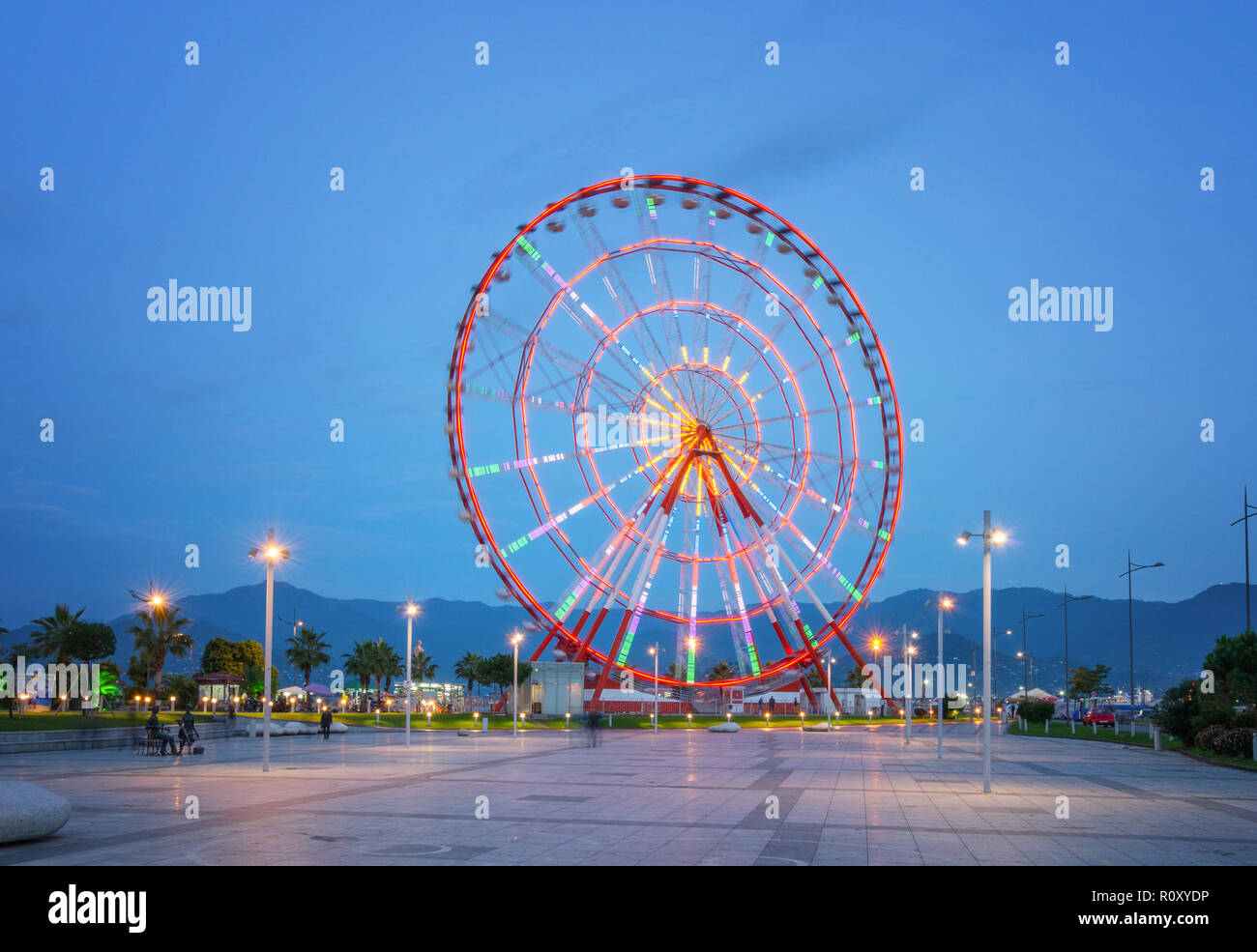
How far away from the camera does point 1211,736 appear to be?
38.8 metres

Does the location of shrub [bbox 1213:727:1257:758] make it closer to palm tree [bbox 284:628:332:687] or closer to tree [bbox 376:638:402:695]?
tree [bbox 376:638:402:695]

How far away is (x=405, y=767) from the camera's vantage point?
1166 inches

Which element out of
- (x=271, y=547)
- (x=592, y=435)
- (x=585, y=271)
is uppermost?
(x=585, y=271)

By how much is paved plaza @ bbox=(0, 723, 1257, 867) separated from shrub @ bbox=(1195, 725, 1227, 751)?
165 inches

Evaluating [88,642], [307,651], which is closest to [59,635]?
[88,642]

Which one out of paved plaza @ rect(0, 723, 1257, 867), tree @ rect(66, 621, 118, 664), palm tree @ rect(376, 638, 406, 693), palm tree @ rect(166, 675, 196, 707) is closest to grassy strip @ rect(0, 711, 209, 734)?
paved plaza @ rect(0, 723, 1257, 867)

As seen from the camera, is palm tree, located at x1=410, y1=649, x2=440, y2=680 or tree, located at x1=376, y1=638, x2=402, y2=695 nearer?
tree, located at x1=376, y1=638, x2=402, y2=695

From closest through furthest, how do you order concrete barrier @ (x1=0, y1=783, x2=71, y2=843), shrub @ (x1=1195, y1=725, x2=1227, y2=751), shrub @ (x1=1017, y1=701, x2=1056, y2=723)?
concrete barrier @ (x1=0, y1=783, x2=71, y2=843)
shrub @ (x1=1195, y1=725, x2=1227, y2=751)
shrub @ (x1=1017, y1=701, x2=1056, y2=723)

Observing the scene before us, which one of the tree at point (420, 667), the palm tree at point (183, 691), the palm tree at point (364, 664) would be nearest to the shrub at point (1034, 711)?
the palm tree at point (364, 664)

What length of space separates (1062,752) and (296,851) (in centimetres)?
3559

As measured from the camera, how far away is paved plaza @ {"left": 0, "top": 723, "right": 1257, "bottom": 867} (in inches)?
564

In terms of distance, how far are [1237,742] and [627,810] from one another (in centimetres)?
2728
